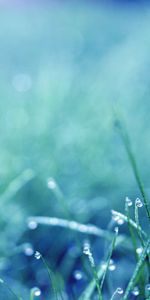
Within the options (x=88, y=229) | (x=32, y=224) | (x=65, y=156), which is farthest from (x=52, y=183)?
(x=65, y=156)

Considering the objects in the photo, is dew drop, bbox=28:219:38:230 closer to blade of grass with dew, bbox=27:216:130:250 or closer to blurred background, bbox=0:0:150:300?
blurred background, bbox=0:0:150:300

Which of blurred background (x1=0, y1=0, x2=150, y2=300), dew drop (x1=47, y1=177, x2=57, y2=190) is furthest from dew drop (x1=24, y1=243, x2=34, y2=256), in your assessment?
dew drop (x1=47, y1=177, x2=57, y2=190)

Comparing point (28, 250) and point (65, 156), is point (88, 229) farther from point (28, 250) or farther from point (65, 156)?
point (65, 156)

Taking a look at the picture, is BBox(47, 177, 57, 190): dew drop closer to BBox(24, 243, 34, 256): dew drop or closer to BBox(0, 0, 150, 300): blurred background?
BBox(0, 0, 150, 300): blurred background

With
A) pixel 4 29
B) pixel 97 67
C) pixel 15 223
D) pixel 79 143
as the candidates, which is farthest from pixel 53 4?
pixel 15 223

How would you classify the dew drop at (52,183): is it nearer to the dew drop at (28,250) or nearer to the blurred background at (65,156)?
the blurred background at (65,156)

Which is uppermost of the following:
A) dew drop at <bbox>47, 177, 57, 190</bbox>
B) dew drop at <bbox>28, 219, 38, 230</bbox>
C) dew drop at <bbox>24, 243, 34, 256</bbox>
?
dew drop at <bbox>47, 177, 57, 190</bbox>

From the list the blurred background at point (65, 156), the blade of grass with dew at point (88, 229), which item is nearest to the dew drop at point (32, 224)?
the blurred background at point (65, 156)

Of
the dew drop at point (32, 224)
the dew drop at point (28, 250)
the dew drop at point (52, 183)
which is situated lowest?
the dew drop at point (28, 250)

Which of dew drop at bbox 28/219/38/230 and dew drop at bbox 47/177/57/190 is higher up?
dew drop at bbox 47/177/57/190

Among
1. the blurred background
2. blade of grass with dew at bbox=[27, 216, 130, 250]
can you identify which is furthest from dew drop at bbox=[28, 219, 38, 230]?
blade of grass with dew at bbox=[27, 216, 130, 250]

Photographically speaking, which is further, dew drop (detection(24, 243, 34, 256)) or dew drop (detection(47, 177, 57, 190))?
dew drop (detection(24, 243, 34, 256))
